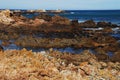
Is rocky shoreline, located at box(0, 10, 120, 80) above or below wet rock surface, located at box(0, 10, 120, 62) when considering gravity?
above

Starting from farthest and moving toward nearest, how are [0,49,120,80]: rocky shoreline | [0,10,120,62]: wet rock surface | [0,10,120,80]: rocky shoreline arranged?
[0,10,120,62]: wet rock surface < [0,10,120,80]: rocky shoreline < [0,49,120,80]: rocky shoreline

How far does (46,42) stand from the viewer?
38.9 m

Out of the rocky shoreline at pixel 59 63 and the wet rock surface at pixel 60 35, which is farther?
the wet rock surface at pixel 60 35

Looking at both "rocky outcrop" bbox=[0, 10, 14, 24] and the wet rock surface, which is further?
"rocky outcrop" bbox=[0, 10, 14, 24]

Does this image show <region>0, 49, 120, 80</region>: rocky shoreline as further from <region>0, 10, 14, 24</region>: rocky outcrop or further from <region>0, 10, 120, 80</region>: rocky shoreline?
<region>0, 10, 14, 24</region>: rocky outcrop

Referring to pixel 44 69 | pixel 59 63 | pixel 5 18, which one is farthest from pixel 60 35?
pixel 44 69

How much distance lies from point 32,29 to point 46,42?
56.0 ft

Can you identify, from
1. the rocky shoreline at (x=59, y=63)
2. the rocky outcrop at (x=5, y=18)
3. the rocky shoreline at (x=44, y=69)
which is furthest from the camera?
the rocky outcrop at (x=5, y=18)

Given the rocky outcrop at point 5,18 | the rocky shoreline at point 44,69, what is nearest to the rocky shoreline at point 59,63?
the rocky shoreline at point 44,69

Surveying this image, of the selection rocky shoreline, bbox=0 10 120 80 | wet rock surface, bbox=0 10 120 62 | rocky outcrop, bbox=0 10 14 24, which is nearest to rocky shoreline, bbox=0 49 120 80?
rocky shoreline, bbox=0 10 120 80

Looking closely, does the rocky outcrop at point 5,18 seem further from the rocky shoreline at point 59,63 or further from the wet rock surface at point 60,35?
the rocky shoreline at point 59,63

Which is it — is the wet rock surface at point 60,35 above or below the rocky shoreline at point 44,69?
below

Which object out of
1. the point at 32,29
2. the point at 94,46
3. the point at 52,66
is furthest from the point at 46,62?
the point at 32,29

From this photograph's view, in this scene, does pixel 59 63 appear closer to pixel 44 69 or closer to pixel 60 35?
pixel 44 69
